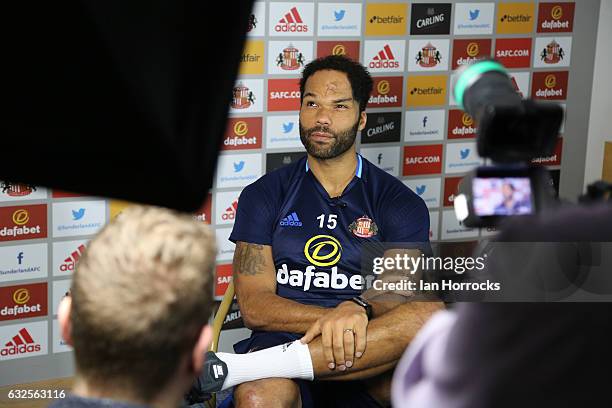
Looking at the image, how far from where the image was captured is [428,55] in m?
4.06

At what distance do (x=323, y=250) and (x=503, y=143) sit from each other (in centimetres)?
197

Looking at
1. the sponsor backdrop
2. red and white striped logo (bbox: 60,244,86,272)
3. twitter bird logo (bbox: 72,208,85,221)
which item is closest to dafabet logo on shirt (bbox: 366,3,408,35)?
the sponsor backdrop

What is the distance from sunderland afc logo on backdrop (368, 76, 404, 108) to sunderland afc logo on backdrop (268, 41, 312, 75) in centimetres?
37

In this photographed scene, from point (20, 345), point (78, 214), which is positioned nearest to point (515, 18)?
point (78, 214)

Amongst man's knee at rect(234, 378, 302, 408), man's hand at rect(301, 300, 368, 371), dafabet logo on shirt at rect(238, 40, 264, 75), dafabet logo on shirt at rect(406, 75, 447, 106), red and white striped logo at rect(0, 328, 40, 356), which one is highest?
dafabet logo on shirt at rect(238, 40, 264, 75)

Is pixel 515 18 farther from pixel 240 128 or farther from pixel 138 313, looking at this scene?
pixel 138 313

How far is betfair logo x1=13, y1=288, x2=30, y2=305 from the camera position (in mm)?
3480

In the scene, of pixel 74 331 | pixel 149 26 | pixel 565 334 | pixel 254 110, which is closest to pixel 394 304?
pixel 254 110

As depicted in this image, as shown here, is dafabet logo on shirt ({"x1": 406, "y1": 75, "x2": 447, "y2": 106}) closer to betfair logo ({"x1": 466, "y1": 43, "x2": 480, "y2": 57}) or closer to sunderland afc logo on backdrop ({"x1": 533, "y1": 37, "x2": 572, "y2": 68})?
betfair logo ({"x1": 466, "y1": 43, "x2": 480, "y2": 57})

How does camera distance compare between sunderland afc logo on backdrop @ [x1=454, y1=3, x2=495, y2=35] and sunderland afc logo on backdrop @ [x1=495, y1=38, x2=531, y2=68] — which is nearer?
sunderland afc logo on backdrop @ [x1=454, y1=3, x2=495, y2=35]

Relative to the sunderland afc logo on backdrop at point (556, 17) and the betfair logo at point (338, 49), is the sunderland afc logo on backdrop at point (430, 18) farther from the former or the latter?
the sunderland afc logo on backdrop at point (556, 17)

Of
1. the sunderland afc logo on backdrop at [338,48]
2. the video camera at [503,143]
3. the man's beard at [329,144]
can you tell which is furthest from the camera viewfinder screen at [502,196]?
the sunderland afc logo on backdrop at [338,48]

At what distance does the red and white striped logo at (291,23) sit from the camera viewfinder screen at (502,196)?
Answer: 2.94 m

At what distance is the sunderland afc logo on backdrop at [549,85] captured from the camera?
432 centimetres
